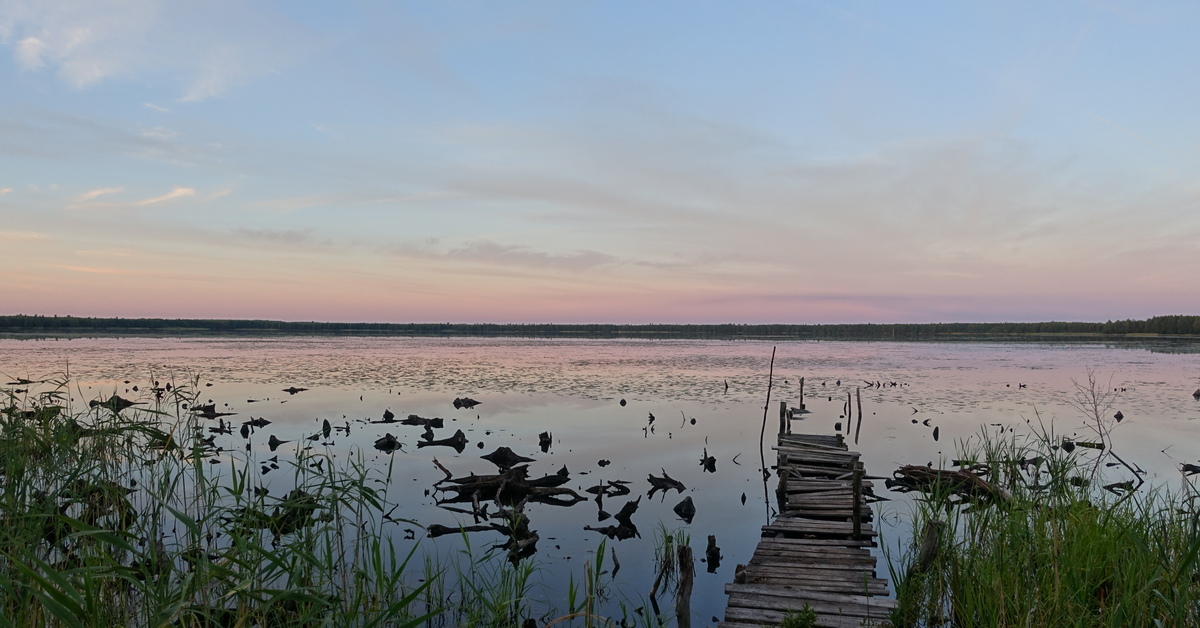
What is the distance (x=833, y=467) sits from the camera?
18.9 metres

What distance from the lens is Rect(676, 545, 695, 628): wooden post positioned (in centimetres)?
828

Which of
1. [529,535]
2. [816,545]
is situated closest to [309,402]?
[529,535]

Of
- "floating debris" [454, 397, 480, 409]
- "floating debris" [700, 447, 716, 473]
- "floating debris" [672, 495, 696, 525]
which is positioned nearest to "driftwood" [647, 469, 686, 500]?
"floating debris" [672, 495, 696, 525]

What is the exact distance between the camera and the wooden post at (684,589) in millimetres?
8281

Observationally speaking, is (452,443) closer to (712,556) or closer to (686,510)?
(686,510)

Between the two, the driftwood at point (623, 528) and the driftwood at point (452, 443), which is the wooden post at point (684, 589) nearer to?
the driftwood at point (623, 528)

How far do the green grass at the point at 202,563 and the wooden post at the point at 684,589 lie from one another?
0.39m

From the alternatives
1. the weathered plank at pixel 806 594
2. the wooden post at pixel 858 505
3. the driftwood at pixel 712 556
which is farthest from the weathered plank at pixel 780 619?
the wooden post at pixel 858 505

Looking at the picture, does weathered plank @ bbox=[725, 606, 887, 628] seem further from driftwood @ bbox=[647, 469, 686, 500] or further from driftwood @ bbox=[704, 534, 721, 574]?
driftwood @ bbox=[647, 469, 686, 500]

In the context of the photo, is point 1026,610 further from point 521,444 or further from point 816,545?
point 521,444

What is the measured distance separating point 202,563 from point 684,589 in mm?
5638

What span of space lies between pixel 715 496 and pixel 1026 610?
10914 mm

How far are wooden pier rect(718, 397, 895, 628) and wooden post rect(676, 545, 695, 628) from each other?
0.63m

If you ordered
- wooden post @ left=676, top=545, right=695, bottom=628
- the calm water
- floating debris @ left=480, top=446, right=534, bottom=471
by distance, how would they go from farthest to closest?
floating debris @ left=480, top=446, right=534, bottom=471, the calm water, wooden post @ left=676, top=545, right=695, bottom=628
